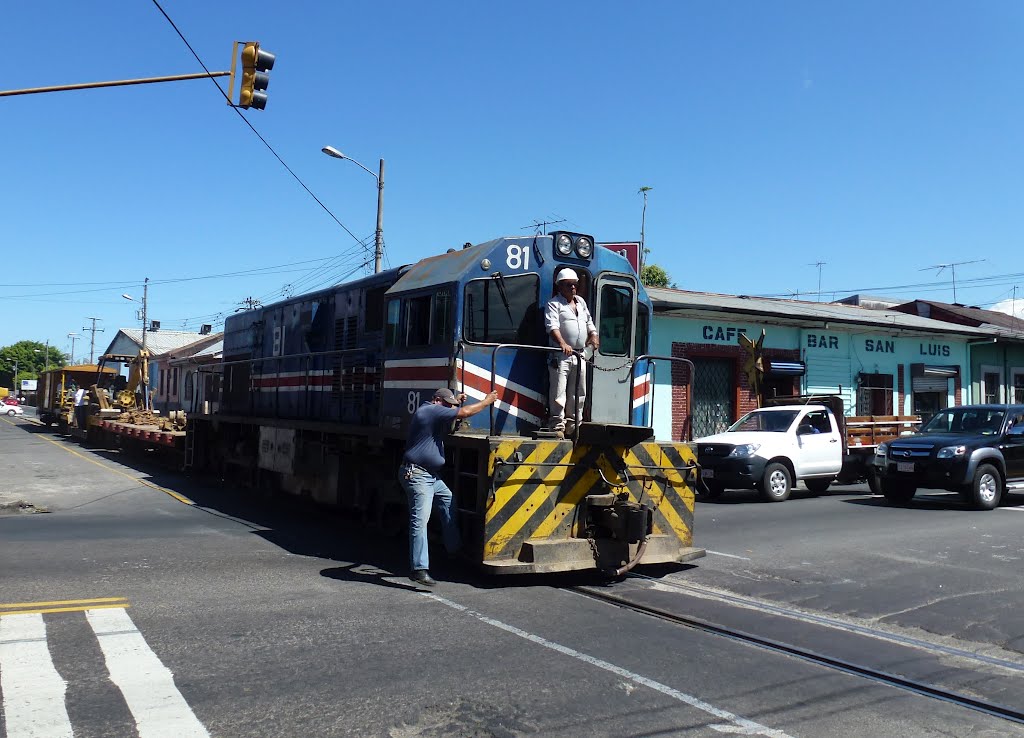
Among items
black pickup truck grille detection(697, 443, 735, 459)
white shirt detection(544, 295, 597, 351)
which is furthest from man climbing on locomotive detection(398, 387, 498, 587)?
black pickup truck grille detection(697, 443, 735, 459)

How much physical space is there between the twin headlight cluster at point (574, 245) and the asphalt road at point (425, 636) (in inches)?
132

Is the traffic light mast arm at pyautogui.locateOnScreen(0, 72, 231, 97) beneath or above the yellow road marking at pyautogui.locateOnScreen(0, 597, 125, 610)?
above

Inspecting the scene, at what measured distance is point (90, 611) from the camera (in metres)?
6.32

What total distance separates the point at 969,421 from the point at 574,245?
10.4 metres

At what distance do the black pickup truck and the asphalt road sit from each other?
9.77 feet

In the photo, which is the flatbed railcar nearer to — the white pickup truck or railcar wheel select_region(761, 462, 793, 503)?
the white pickup truck

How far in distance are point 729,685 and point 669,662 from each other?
51 centimetres

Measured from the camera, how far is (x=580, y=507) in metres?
8.00

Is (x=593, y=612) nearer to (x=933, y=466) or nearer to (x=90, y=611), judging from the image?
(x=90, y=611)

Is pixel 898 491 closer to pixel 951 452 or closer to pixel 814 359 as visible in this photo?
pixel 951 452

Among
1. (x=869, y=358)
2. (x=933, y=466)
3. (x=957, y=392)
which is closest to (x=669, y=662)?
(x=933, y=466)

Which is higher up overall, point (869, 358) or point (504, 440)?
point (869, 358)

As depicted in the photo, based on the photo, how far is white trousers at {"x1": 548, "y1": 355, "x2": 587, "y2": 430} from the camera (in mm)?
8086

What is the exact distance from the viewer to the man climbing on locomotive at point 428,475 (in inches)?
295
